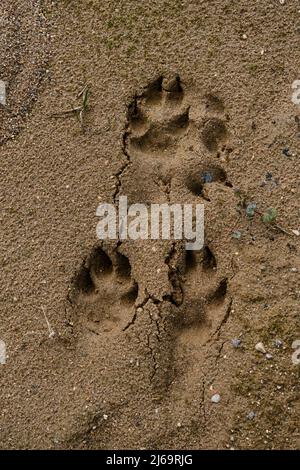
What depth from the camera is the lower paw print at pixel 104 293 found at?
245 cm

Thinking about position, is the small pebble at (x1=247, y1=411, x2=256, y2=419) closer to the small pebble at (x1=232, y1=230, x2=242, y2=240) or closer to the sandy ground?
the sandy ground

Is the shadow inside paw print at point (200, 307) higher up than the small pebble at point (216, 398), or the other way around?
the shadow inside paw print at point (200, 307)

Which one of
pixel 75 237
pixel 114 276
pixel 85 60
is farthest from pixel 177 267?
pixel 85 60

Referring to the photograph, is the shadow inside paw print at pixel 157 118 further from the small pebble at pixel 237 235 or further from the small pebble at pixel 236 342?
the small pebble at pixel 236 342

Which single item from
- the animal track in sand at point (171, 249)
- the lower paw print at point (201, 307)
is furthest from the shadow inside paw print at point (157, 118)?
the lower paw print at point (201, 307)

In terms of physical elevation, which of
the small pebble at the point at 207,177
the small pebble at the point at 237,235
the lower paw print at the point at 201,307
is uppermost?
the small pebble at the point at 207,177

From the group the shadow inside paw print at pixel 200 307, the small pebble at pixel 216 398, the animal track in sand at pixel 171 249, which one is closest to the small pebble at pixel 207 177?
the animal track in sand at pixel 171 249

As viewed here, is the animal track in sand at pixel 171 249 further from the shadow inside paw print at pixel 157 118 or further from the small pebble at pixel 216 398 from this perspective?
the small pebble at pixel 216 398

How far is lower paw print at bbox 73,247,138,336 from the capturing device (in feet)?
8.03

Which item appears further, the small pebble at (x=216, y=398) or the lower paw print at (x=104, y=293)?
the lower paw print at (x=104, y=293)

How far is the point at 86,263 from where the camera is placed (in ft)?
Answer: 8.10

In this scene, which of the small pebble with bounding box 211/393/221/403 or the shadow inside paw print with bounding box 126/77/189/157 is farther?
the shadow inside paw print with bounding box 126/77/189/157

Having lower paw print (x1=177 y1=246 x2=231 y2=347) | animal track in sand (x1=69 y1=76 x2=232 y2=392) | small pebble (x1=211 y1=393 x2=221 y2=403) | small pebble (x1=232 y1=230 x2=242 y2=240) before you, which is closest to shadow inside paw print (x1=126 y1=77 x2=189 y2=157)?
animal track in sand (x1=69 y1=76 x2=232 y2=392)

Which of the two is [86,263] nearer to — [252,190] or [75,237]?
[75,237]
